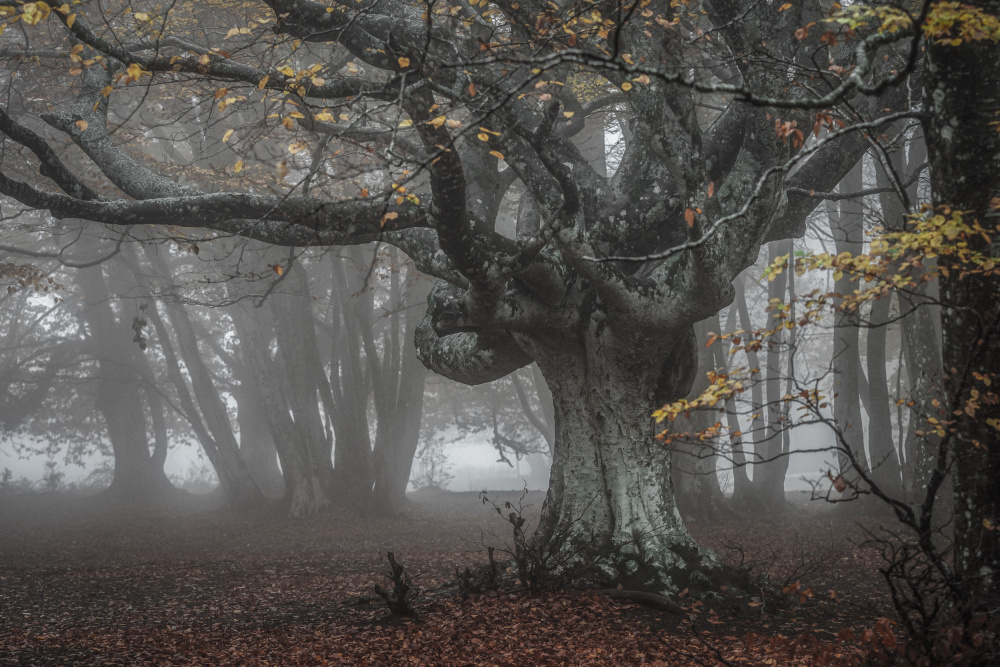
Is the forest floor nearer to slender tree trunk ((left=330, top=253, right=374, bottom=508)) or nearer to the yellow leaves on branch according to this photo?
the yellow leaves on branch

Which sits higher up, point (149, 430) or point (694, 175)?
point (694, 175)

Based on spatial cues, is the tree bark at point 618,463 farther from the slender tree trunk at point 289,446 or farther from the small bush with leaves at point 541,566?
the slender tree trunk at point 289,446

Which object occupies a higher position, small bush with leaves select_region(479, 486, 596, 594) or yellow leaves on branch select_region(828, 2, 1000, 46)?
yellow leaves on branch select_region(828, 2, 1000, 46)

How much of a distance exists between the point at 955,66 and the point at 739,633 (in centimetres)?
468

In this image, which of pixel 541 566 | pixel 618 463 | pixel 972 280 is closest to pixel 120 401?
pixel 618 463

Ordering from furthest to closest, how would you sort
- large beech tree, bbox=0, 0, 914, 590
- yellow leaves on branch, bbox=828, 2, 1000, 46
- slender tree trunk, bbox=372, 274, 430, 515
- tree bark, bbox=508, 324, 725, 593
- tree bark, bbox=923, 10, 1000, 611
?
slender tree trunk, bbox=372, 274, 430, 515, tree bark, bbox=508, 324, 725, 593, large beech tree, bbox=0, 0, 914, 590, tree bark, bbox=923, 10, 1000, 611, yellow leaves on branch, bbox=828, 2, 1000, 46

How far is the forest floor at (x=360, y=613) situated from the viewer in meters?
5.40

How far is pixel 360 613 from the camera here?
683 centimetres

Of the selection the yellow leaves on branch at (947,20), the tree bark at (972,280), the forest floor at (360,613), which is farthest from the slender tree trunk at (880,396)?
the yellow leaves on branch at (947,20)

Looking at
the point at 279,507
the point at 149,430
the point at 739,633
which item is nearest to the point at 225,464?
the point at 279,507

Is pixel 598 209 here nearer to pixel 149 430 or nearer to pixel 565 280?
pixel 565 280

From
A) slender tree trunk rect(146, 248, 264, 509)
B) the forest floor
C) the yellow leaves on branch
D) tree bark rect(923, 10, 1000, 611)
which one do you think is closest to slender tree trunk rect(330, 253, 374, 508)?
slender tree trunk rect(146, 248, 264, 509)

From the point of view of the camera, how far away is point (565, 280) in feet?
24.6

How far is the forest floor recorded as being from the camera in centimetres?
540
